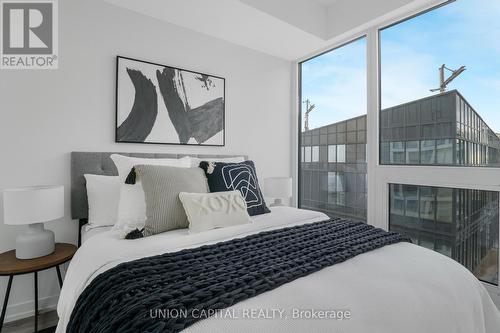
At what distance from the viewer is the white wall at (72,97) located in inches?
71.7

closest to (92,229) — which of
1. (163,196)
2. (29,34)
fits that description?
(163,196)

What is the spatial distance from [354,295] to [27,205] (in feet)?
5.78

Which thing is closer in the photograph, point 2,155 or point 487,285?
point 2,155

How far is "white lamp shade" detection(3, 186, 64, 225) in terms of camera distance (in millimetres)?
1508

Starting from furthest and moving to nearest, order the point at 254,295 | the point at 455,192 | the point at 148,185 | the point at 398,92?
the point at 398,92
the point at 455,192
the point at 148,185
the point at 254,295

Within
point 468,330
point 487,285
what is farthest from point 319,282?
point 487,285

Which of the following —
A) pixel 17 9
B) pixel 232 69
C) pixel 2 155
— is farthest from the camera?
pixel 232 69

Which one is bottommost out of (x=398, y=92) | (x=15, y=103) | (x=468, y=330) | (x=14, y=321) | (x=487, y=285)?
(x=14, y=321)

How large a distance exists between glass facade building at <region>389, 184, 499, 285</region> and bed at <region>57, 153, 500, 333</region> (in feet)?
3.54

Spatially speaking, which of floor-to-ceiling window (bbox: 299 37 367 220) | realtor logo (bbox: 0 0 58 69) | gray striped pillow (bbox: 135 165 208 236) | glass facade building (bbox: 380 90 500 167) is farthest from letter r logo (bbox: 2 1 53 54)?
glass facade building (bbox: 380 90 500 167)

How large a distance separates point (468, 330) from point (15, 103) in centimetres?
275

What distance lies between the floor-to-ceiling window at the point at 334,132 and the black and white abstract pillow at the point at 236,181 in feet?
4.20

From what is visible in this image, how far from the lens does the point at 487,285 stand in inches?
78.4

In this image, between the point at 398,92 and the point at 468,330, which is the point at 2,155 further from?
the point at 398,92
